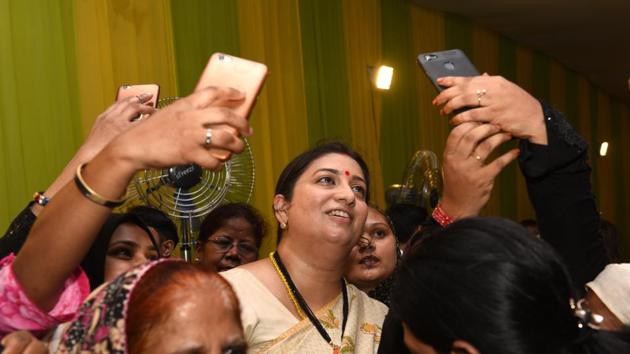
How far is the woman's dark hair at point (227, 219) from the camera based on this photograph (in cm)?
368

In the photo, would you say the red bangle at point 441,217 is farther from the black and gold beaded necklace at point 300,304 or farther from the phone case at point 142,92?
the phone case at point 142,92

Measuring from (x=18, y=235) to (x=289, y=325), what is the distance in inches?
32.3

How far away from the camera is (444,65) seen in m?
1.80

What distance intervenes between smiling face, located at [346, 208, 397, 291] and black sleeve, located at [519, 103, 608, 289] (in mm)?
1496

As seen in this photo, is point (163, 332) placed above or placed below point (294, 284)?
above

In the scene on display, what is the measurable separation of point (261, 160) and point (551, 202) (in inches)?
142

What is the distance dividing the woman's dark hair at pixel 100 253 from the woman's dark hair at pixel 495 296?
1036 mm

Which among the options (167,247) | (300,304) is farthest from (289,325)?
(167,247)

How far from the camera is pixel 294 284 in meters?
2.34

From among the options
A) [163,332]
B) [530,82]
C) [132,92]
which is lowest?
[530,82]

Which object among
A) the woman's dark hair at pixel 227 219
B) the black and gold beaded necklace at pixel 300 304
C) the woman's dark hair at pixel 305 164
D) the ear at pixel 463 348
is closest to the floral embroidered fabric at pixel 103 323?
the ear at pixel 463 348

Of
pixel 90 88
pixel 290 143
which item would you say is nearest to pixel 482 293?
pixel 90 88

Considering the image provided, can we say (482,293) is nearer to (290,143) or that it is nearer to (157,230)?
(157,230)

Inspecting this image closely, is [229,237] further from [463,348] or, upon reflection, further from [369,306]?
[463,348]
